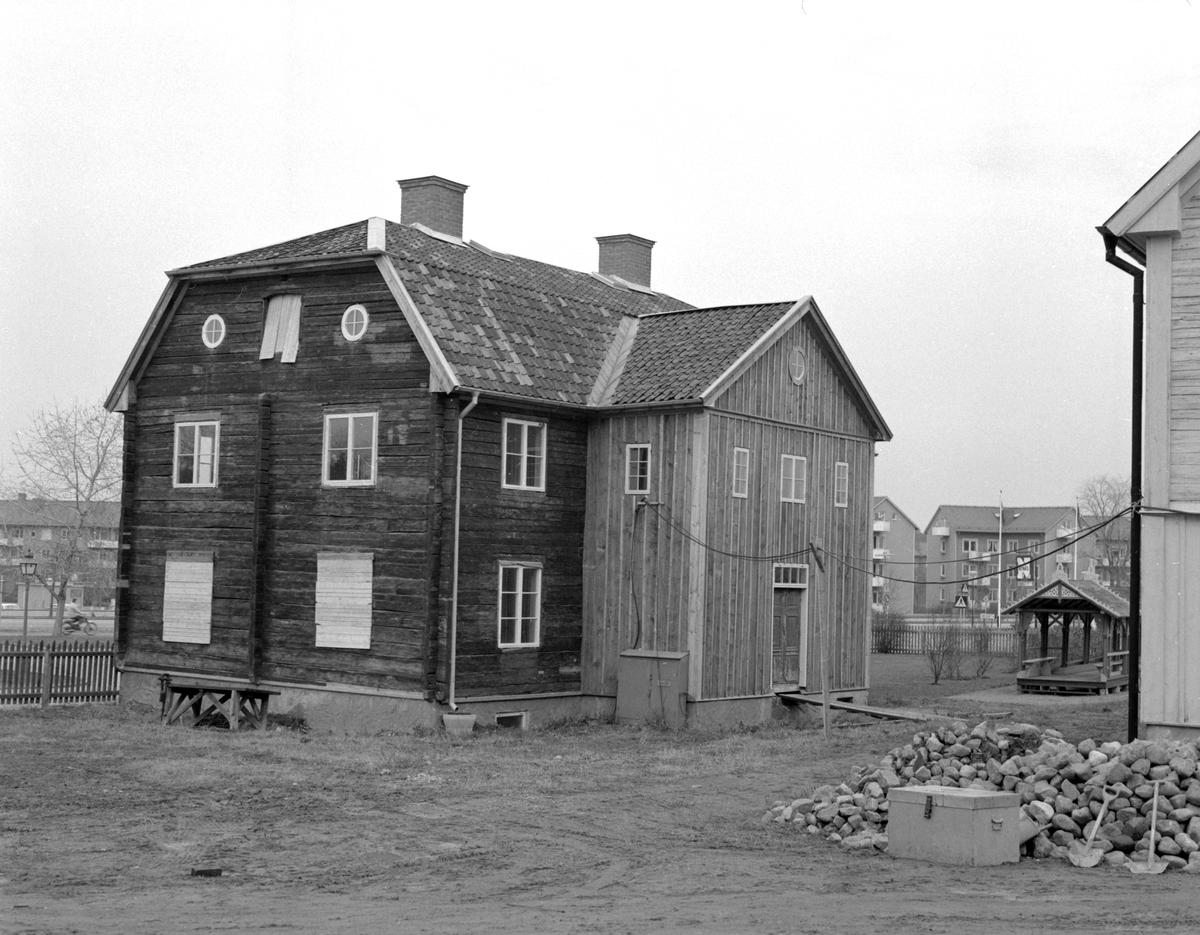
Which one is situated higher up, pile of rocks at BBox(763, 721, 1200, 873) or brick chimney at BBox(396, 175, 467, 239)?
brick chimney at BBox(396, 175, 467, 239)

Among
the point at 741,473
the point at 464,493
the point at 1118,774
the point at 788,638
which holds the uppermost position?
the point at 741,473

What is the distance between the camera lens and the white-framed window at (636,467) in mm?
28156

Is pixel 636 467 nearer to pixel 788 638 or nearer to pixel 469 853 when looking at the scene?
pixel 788 638

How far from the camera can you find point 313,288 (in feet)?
91.9

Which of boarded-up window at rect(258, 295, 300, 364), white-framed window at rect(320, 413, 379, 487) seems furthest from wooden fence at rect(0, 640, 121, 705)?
boarded-up window at rect(258, 295, 300, 364)

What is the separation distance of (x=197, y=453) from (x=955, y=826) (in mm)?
18951

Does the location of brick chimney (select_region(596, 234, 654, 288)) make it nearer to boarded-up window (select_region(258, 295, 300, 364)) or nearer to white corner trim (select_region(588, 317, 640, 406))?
white corner trim (select_region(588, 317, 640, 406))

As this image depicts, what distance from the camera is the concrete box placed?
14.6m

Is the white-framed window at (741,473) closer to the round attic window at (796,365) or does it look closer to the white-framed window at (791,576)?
the white-framed window at (791,576)

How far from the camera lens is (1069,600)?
3759 centimetres

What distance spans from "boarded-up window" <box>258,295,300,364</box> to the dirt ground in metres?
7.84

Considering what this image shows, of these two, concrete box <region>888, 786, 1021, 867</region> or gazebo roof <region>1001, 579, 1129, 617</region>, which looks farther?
gazebo roof <region>1001, 579, 1129, 617</region>

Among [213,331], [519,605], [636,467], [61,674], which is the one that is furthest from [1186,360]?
[61,674]

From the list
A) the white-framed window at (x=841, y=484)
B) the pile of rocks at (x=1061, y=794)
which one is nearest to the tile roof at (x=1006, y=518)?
the white-framed window at (x=841, y=484)
